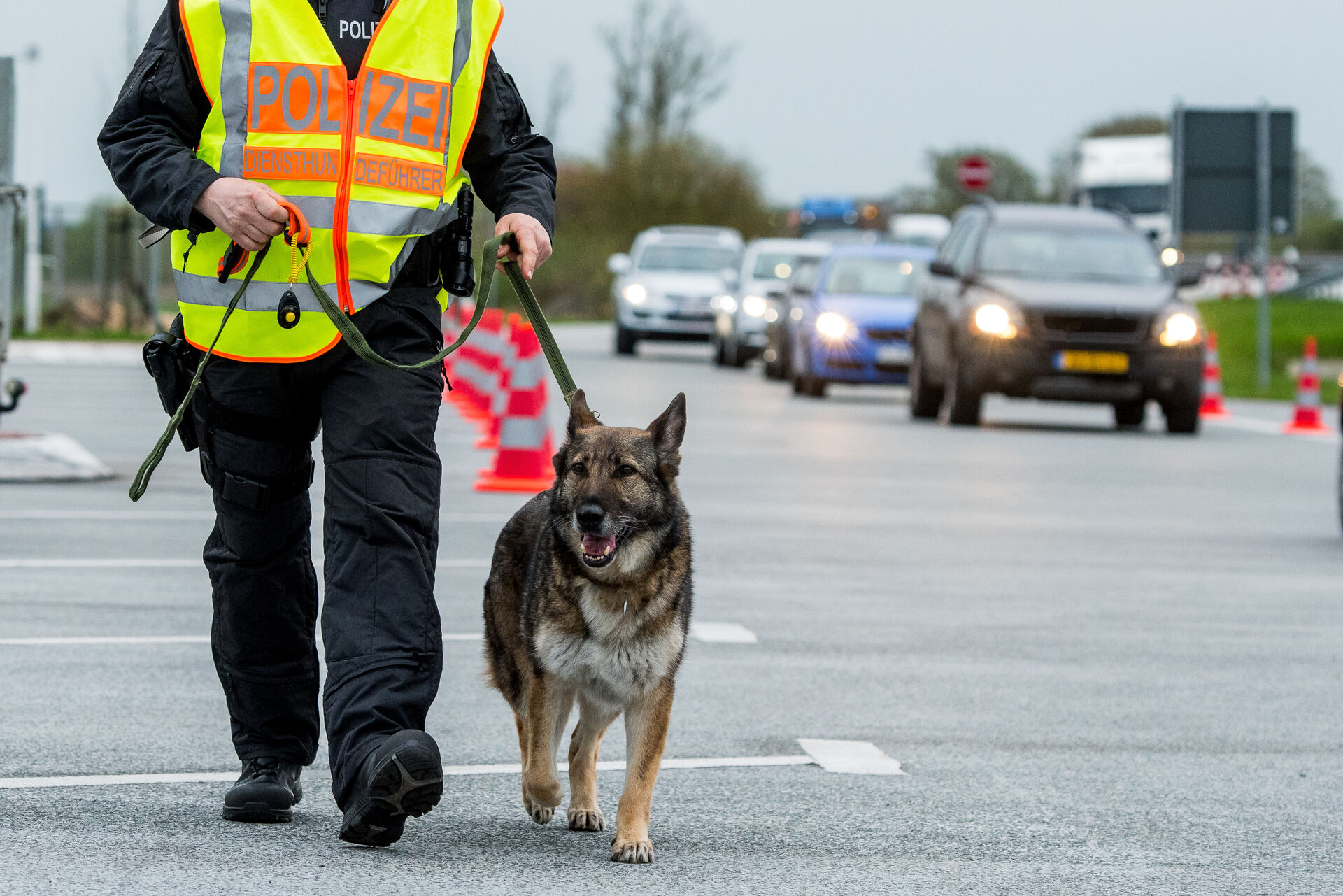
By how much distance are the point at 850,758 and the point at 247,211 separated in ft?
7.71

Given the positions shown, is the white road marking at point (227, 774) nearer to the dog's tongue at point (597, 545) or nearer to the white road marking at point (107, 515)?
the dog's tongue at point (597, 545)

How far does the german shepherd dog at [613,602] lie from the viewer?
5.00 m

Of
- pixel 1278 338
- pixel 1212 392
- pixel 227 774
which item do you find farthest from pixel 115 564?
pixel 1278 338

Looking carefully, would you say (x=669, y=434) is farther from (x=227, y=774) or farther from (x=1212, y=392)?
(x=1212, y=392)

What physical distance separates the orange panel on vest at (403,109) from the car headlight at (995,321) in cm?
1592

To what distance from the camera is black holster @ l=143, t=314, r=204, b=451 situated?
5.08m

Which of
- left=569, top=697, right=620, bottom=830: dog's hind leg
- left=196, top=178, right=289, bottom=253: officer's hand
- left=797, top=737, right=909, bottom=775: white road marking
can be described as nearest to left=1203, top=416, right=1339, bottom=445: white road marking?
left=797, top=737, right=909, bottom=775: white road marking

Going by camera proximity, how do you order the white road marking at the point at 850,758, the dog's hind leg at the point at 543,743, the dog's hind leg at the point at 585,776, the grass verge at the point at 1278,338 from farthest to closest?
the grass verge at the point at 1278,338 < the white road marking at the point at 850,758 < the dog's hind leg at the point at 585,776 < the dog's hind leg at the point at 543,743

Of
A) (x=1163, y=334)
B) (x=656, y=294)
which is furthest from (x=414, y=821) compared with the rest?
(x=656, y=294)

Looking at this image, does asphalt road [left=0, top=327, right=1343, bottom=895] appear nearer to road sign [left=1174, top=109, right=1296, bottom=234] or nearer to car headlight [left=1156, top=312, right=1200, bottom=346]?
car headlight [left=1156, top=312, right=1200, bottom=346]

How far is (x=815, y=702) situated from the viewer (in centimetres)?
714

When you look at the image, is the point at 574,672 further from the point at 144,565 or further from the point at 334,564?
the point at 144,565

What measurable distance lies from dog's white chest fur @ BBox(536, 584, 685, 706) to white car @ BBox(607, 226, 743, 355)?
100 ft

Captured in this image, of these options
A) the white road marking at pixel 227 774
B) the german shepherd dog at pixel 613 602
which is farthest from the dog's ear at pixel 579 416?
the white road marking at pixel 227 774
